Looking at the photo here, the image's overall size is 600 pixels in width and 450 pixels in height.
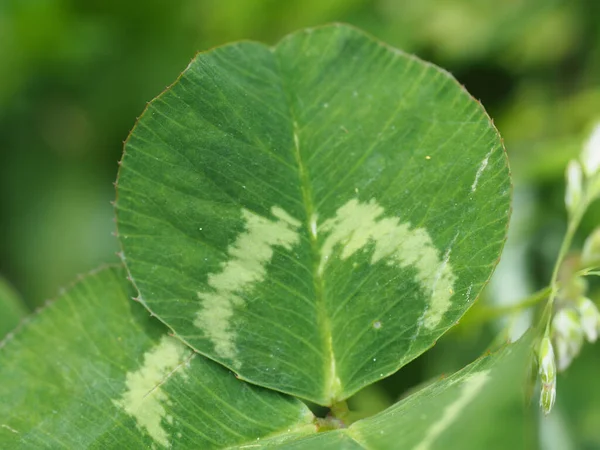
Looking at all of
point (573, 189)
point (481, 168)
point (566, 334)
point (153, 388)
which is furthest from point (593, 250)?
point (153, 388)

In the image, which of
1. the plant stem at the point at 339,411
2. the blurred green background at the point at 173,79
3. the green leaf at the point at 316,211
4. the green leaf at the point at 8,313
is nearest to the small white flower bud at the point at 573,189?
the green leaf at the point at 316,211

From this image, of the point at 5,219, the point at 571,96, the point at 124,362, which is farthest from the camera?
the point at 5,219

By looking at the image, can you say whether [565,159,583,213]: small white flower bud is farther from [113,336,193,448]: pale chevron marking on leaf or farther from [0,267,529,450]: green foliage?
[113,336,193,448]: pale chevron marking on leaf

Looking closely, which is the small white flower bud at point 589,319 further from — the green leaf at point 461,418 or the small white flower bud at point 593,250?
the green leaf at point 461,418

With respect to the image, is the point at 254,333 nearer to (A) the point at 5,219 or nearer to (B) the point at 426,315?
(B) the point at 426,315

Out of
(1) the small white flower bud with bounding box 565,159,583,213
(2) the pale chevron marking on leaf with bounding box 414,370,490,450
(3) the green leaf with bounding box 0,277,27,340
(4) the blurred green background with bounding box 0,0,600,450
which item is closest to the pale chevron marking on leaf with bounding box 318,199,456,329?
(2) the pale chevron marking on leaf with bounding box 414,370,490,450

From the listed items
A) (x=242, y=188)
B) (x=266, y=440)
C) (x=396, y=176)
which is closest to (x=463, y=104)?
(x=396, y=176)

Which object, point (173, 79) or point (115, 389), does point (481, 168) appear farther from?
point (173, 79)
